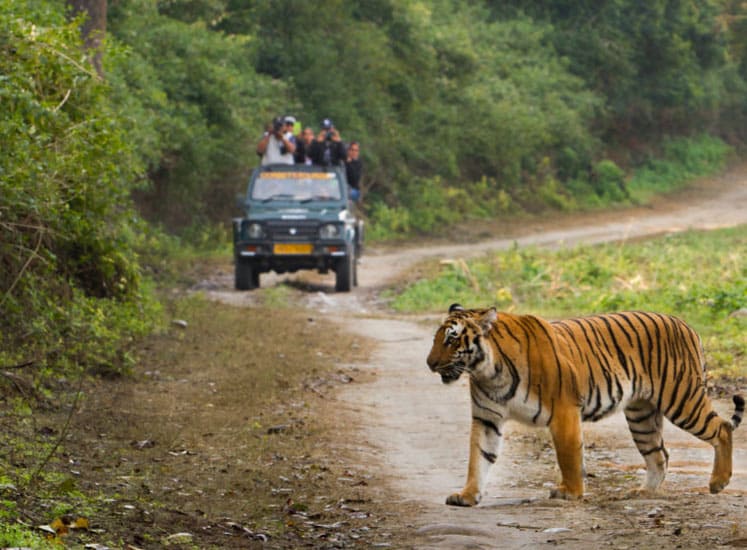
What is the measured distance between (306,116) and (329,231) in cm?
1334

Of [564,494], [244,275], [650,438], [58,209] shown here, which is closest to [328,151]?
[244,275]

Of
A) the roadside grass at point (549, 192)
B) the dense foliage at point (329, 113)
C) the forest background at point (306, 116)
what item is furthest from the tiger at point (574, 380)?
the roadside grass at point (549, 192)

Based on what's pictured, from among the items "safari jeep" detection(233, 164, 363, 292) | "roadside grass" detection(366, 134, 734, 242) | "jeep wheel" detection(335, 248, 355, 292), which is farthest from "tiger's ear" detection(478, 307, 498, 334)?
"roadside grass" detection(366, 134, 734, 242)

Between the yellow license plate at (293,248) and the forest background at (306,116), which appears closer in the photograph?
the forest background at (306,116)

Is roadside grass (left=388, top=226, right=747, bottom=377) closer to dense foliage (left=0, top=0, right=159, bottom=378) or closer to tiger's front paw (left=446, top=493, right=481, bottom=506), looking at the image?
tiger's front paw (left=446, top=493, right=481, bottom=506)

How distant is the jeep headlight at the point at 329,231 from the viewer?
72.6 feet

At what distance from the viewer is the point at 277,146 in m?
24.3

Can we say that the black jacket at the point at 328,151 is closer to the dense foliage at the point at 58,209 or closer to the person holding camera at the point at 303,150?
the person holding camera at the point at 303,150

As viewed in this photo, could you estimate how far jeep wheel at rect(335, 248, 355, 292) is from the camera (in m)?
22.5

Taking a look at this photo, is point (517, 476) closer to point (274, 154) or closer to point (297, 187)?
point (297, 187)

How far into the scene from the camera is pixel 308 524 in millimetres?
7500

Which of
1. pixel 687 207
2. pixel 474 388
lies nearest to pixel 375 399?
pixel 474 388

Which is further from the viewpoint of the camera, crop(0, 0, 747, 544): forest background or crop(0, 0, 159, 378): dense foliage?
crop(0, 0, 747, 544): forest background

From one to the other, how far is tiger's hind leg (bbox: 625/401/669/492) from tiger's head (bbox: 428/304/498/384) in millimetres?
1291
